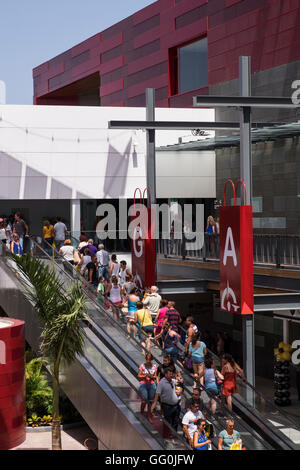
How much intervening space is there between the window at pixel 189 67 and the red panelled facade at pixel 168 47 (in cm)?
18

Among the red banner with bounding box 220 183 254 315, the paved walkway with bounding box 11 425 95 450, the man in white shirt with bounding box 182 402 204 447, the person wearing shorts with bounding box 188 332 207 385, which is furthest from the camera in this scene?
the paved walkway with bounding box 11 425 95 450

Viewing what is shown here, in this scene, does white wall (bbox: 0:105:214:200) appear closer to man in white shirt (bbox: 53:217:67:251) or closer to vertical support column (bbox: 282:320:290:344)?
man in white shirt (bbox: 53:217:67:251)

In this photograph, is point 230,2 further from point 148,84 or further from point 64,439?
point 64,439

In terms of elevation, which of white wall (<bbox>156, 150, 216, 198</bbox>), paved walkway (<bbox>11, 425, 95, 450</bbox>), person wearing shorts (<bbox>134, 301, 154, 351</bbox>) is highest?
white wall (<bbox>156, 150, 216, 198</bbox>)

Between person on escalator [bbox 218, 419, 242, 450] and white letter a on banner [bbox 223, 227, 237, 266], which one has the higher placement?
white letter a on banner [bbox 223, 227, 237, 266]

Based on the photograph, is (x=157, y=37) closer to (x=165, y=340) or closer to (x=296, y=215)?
(x=296, y=215)

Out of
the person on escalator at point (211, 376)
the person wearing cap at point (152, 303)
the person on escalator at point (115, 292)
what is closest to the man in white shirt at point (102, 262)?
the person on escalator at point (115, 292)

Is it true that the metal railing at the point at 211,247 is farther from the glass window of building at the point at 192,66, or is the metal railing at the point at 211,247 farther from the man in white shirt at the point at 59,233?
the glass window of building at the point at 192,66

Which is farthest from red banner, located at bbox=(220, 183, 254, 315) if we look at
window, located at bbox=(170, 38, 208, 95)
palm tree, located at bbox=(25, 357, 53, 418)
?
window, located at bbox=(170, 38, 208, 95)

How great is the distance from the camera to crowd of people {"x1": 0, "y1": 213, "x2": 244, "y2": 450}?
47.3ft

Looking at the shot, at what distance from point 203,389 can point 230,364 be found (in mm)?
1785

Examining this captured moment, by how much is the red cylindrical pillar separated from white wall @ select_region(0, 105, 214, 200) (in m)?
16.1

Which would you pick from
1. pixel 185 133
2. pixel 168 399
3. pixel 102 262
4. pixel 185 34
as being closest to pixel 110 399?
pixel 168 399

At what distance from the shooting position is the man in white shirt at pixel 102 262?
76.2 ft
